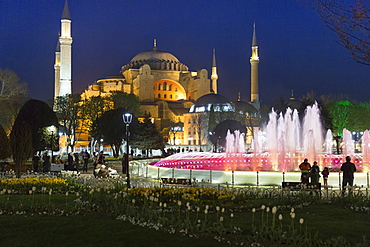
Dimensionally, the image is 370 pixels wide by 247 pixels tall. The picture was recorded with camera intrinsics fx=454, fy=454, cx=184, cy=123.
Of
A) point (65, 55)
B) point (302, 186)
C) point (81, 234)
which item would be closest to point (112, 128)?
point (65, 55)

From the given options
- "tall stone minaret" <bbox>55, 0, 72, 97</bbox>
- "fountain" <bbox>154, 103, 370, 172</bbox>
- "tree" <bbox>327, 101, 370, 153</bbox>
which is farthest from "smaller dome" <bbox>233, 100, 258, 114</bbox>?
"fountain" <bbox>154, 103, 370, 172</bbox>

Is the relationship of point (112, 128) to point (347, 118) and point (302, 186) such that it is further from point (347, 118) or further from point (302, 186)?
point (347, 118)

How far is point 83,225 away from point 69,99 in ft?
124

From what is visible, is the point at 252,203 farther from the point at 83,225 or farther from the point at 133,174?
the point at 133,174

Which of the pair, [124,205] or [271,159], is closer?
[124,205]

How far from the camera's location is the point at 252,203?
27.2 feet

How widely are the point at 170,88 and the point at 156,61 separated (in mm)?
6354

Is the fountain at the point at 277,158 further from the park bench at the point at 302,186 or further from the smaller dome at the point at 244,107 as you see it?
the smaller dome at the point at 244,107

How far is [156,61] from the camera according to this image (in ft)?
276

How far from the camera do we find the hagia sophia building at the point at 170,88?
65812mm

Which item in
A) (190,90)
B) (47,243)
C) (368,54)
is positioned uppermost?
(190,90)

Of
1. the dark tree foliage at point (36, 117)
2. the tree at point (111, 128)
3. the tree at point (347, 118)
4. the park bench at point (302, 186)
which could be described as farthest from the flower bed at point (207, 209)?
the tree at point (347, 118)

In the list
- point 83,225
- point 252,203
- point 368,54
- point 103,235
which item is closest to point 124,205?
point 83,225

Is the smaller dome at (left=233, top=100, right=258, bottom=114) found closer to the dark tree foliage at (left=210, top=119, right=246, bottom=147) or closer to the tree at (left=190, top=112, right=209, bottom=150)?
the tree at (left=190, top=112, right=209, bottom=150)
